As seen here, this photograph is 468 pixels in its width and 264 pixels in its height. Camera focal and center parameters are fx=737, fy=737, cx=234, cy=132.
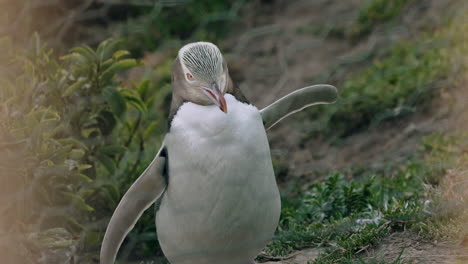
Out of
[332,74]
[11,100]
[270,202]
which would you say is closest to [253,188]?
[270,202]

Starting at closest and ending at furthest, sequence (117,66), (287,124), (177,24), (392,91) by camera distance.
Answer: (117,66), (392,91), (287,124), (177,24)

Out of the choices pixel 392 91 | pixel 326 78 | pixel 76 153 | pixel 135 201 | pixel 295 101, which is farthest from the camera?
pixel 326 78

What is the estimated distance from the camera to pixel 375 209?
201 centimetres

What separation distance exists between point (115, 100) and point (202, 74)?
68 cm

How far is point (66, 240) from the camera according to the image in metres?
1.87

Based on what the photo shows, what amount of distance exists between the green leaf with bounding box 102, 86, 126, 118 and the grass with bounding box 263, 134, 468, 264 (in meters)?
0.57

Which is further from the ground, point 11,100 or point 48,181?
point 11,100

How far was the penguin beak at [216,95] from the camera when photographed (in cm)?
146

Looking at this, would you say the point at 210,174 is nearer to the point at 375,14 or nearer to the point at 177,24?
the point at 375,14

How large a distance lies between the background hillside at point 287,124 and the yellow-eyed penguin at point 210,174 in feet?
1.01

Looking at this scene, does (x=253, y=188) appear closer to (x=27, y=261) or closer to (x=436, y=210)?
(x=436, y=210)

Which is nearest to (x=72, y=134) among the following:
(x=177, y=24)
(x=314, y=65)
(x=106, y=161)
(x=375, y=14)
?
(x=106, y=161)

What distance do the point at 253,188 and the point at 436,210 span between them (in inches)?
20.0

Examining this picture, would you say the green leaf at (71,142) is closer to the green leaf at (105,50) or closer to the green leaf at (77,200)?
the green leaf at (77,200)
